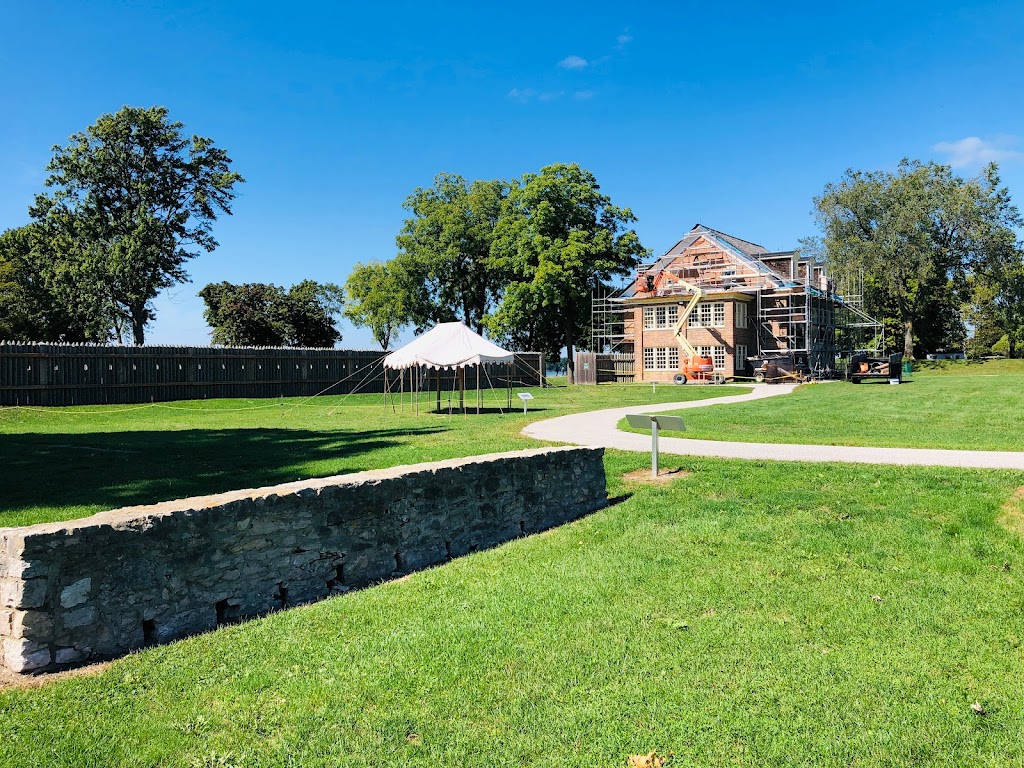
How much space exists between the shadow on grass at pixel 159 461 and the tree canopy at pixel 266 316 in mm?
44877

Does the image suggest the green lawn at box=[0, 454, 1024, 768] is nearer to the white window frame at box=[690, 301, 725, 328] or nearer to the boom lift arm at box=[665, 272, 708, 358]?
the white window frame at box=[690, 301, 725, 328]

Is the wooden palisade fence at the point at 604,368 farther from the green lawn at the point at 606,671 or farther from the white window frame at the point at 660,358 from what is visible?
the green lawn at the point at 606,671

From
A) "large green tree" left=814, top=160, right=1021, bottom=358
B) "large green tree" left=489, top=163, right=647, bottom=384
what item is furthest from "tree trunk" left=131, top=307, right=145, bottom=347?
"large green tree" left=814, top=160, right=1021, bottom=358

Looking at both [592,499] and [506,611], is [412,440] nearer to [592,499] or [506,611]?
[592,499]

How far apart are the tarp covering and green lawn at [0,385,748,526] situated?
1594 millimetres

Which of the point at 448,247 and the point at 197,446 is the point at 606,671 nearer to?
the point at 197,446

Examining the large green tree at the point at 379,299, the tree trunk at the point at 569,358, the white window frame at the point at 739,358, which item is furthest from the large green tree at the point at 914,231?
the large green tree at the point at 379,299

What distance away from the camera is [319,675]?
14.9 feet

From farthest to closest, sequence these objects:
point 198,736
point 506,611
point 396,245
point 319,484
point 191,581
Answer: point 396,245, point 319,484, point 506,611, point 191,581, point 198,736

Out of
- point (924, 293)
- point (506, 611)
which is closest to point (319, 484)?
point (506, 611)

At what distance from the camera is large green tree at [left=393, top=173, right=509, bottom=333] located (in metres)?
54.1

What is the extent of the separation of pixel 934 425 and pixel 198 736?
17196mm

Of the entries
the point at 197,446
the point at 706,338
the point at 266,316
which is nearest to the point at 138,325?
the point at 266,316

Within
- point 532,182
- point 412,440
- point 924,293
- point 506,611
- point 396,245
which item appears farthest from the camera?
point 924,293
